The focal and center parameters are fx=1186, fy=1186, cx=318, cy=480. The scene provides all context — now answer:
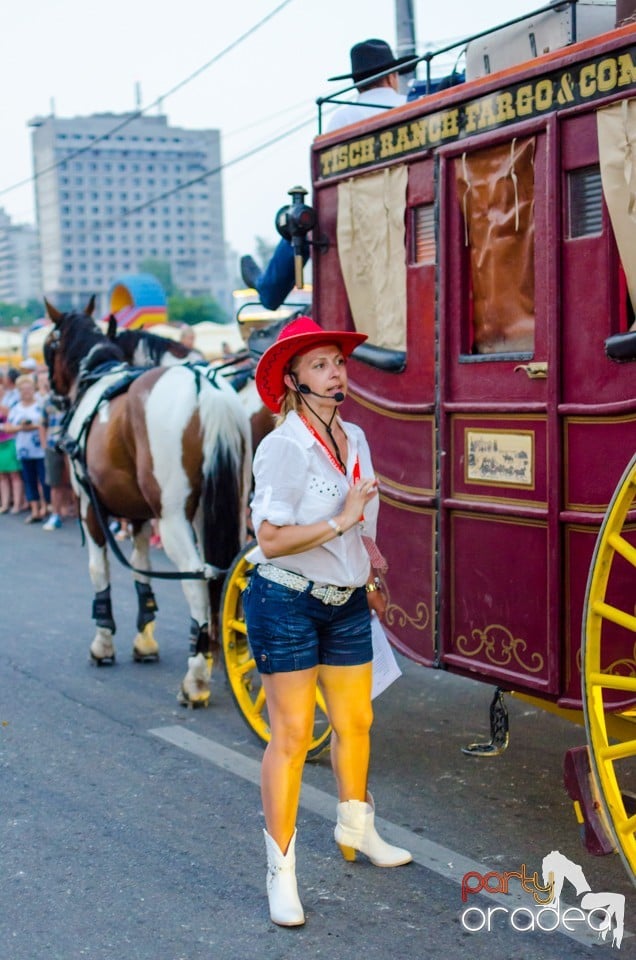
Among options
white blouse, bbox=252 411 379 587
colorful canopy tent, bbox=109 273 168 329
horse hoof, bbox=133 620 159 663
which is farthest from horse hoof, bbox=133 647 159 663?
colorful canopy tent, bbox=109 273 168 329

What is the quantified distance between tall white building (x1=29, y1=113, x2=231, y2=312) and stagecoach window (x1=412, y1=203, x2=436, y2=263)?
501ft

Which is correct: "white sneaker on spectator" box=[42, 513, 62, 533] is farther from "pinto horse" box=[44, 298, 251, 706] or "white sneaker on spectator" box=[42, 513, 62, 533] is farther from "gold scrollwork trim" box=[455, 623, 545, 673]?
"gold scrollwork trim" box=[455, 623, 545, 673]

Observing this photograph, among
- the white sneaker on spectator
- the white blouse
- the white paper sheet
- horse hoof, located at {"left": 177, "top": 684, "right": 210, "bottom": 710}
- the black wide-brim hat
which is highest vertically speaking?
the black wide-brim hat

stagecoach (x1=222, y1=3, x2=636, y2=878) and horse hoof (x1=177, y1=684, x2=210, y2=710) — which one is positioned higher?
stagecoach (x1=222, y1=3, x2=636, y2=878)

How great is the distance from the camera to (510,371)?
13.7 ft

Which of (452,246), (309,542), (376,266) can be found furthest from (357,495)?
(376,266)

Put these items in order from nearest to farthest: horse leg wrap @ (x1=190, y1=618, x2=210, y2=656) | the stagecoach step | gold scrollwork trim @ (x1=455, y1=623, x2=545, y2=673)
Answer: gold scrollwork trim @ (x1=455, y1=623, x2=545, y2=673) → the stagecoach step → horse leg wrap @ (x1=190, y1=618, x2=210, y2=656)

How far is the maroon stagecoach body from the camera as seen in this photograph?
382 cm

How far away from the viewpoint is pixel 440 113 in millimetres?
4422

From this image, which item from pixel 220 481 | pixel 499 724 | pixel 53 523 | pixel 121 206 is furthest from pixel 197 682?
pixel 121 206

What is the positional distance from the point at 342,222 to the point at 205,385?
4.59 ft

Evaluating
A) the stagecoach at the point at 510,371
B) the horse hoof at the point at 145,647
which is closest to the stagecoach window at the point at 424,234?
the stagecoach at the point at 510,371

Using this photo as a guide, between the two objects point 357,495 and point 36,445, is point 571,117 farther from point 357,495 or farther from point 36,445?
point 36,445
